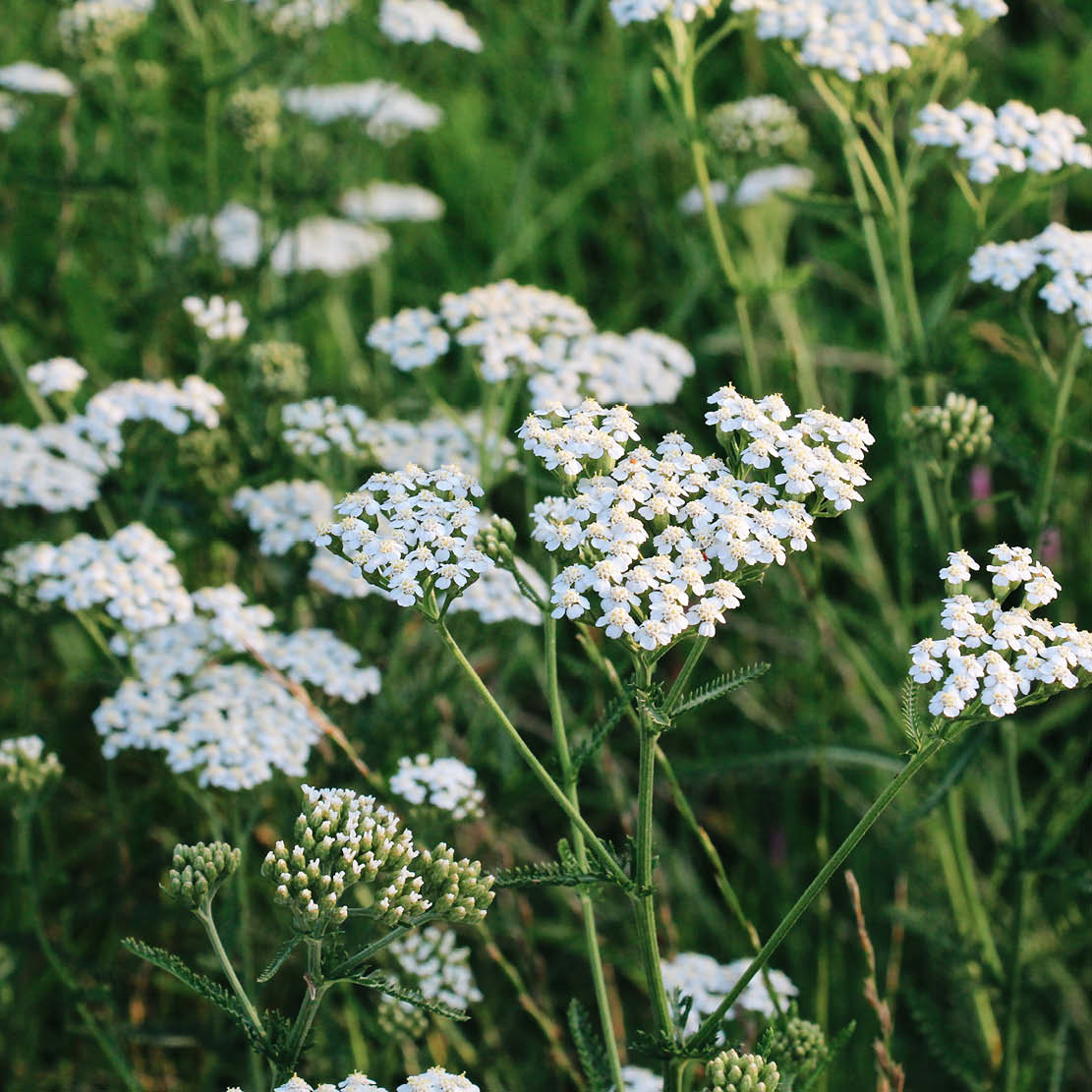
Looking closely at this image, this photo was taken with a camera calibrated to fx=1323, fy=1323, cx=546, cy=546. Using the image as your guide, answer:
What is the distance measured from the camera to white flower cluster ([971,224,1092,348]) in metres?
3.26

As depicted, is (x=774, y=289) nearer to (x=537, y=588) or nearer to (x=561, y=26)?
(x=537, y=588)

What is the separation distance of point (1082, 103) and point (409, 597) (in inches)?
193

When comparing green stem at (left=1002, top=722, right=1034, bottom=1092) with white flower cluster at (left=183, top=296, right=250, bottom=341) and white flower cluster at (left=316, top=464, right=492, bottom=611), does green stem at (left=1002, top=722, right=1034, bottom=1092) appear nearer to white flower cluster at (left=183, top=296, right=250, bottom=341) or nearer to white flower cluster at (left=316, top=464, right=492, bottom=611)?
white flower cluster at (left=316, top=464, right=492, bottom=611)

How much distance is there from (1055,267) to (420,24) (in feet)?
7.96

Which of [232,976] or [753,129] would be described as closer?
[232,976]

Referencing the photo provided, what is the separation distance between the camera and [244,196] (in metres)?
6.36

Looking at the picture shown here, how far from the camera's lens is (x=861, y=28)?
142 inches

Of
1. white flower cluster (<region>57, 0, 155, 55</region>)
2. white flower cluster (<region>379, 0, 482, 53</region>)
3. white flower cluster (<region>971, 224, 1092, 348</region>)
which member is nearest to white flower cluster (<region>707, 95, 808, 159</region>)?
white flower cluster (<region>379, 0, 482, 53</region>)

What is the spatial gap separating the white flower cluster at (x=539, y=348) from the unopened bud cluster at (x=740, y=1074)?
180cm

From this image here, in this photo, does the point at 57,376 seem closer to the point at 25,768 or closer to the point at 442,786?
the point at 25,768

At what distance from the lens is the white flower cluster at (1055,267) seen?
3258 mm

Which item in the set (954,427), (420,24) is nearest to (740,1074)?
(954,427)

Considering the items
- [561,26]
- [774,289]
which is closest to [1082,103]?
[561,26]

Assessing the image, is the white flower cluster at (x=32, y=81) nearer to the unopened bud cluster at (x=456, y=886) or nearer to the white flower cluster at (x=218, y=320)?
the white flower cluster at (x=218, y=320)
